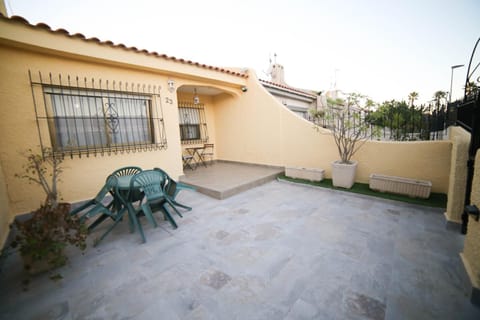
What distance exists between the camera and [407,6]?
445cm

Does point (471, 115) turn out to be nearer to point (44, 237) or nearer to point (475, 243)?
point (475, 243)

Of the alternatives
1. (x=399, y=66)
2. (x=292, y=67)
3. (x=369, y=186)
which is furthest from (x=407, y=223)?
(x=292, y=67)

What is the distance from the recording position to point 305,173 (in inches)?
205

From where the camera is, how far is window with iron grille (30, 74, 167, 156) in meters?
3.63

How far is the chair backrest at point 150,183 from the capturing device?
278 centimetres

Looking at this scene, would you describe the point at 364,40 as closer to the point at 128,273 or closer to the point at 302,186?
the point at 302,186

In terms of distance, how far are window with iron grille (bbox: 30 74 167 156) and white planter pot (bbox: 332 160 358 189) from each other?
177 inches

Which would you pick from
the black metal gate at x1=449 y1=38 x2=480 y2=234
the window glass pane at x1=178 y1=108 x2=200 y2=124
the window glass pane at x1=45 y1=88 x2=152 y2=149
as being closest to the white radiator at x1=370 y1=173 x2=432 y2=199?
the black metal gate at x1=449 y1=38 x2=480 y2=234

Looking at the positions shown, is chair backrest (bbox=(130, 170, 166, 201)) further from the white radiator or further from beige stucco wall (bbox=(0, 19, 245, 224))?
the white radiator

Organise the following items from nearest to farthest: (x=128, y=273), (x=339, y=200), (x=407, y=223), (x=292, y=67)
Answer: (x=128, y=273), (x=407, y=223), (x=339, y=200), (x=292, y=67)

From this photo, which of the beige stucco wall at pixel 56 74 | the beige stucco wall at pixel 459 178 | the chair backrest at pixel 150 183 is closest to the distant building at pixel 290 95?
the beige stucco wall at pixel 56 74

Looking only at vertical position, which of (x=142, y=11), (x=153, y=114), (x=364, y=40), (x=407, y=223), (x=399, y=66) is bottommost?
(x=407, y=223)

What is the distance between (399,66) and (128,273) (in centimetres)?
958

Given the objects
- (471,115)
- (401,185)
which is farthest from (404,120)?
(401,185)
